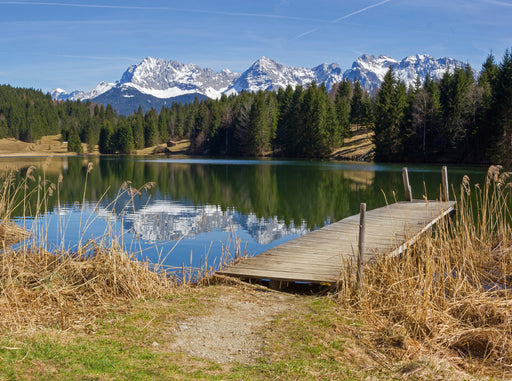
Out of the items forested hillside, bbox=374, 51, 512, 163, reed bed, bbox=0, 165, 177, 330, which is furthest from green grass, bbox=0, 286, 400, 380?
forested hillside, bbox=374, 51, 512, 163

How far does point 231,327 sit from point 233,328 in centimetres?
4

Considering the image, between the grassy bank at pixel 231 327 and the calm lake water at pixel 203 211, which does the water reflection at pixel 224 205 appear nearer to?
the calm lake water at pixel 203 211

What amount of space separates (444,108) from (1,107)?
130855 mm

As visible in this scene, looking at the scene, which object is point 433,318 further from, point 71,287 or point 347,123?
point 347,123

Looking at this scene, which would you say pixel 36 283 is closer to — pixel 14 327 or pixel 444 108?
pixel 14 327

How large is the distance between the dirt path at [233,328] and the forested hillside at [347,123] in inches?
1716

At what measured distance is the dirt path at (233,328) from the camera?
17.1 feet

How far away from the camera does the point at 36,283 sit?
6.74 metres

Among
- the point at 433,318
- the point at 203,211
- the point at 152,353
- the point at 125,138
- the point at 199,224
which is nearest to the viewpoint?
the point at 152,353

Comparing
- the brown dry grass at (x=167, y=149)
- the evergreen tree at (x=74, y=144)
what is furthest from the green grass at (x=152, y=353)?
the evergreen tree at (x=74, y=144)

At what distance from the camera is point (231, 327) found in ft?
19.6

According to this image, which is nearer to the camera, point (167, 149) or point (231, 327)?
point (231, 327)

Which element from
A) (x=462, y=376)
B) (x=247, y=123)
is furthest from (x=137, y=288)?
(x=247, y=123)

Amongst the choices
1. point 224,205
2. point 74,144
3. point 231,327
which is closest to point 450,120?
point 224,205
